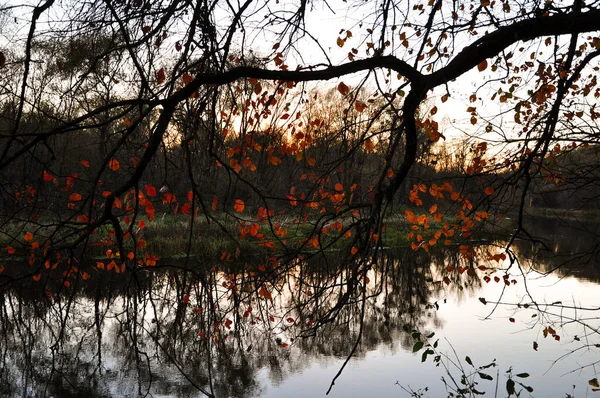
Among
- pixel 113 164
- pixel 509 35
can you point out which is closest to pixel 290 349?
pixel 113 164

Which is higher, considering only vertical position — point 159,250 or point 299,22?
point 299,22

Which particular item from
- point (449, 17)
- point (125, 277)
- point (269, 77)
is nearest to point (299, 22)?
point (269, 77)

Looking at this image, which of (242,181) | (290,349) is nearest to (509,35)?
(242,181)

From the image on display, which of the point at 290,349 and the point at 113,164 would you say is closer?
the point at 113,164

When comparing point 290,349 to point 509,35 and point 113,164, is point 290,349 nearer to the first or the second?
point 113,164

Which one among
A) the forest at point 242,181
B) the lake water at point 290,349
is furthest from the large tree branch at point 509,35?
the lake water at point 290,349

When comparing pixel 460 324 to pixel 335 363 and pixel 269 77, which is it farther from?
pixel 269 77

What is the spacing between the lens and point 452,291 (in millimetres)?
13352

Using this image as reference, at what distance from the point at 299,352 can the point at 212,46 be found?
6707 millimetres

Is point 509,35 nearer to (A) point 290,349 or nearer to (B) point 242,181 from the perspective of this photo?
(B) point 242,181

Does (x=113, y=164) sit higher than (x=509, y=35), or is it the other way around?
(x=509, y=35)

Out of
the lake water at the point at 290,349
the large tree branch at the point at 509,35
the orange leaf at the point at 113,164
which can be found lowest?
the lake water at the point at 290,349

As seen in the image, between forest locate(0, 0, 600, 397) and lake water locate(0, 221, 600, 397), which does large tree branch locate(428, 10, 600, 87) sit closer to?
forest locate(0, 0, 600, 397)

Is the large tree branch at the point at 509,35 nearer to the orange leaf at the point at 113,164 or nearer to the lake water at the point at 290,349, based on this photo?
the orange leaf at the point at 113,164
